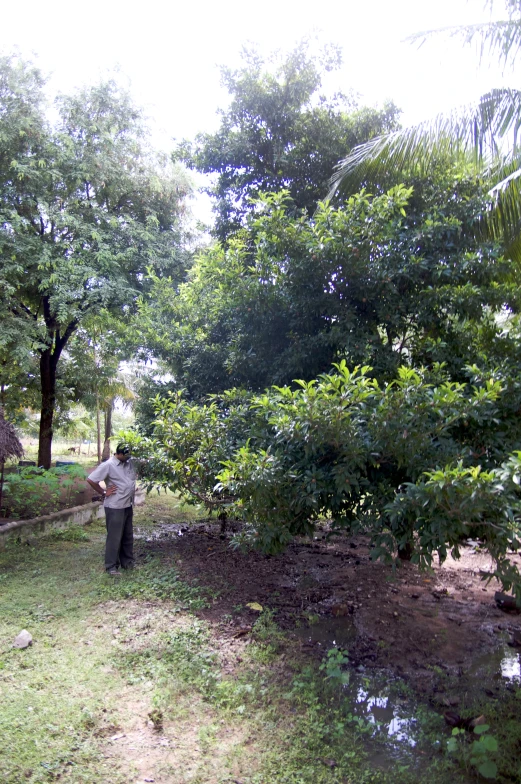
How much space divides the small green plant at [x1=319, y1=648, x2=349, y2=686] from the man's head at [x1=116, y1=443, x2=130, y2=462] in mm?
3264

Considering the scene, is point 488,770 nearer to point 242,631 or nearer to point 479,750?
point 479,750

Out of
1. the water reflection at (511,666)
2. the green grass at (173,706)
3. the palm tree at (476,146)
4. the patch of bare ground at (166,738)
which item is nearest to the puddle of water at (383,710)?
the green grass at (173,706)

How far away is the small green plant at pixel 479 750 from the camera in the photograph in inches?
130

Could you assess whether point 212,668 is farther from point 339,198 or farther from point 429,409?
point 339,198

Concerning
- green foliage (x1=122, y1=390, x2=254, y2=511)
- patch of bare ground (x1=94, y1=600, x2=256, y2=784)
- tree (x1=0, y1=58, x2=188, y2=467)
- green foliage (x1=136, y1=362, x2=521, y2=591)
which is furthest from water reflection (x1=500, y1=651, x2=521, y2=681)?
tree (x1=0, y1=58, x2=188, y2=467)

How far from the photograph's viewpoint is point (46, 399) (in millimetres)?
15102

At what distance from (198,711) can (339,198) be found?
650 centimetres

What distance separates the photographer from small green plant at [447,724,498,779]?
3303mm

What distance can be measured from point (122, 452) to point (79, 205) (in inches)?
343

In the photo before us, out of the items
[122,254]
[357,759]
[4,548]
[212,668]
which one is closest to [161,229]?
[122,254]

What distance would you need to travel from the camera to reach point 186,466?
5.79 m

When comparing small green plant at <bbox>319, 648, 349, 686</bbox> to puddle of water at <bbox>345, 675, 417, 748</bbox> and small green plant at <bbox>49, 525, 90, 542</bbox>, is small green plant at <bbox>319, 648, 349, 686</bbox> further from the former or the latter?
small green plant at <bbox>49, 525, 90, 542</bbox>

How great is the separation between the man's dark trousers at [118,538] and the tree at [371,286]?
8.29 ft

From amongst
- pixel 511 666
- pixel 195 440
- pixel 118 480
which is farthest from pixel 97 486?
pixel 511 666
